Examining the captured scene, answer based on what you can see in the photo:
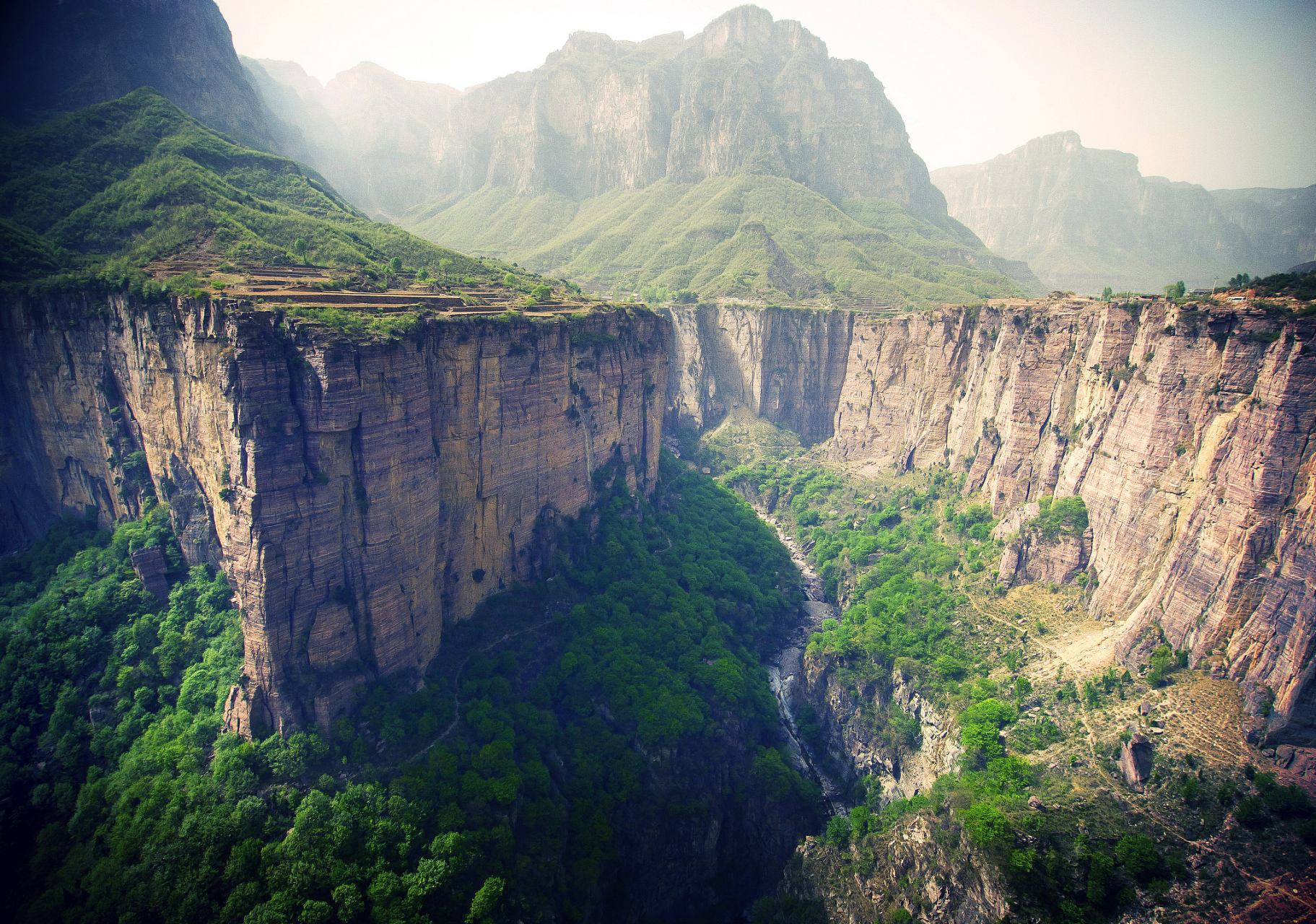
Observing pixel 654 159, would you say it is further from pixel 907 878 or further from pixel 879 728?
pixel 907 878

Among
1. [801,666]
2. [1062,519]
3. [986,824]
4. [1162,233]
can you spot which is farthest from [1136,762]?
[1162,233]

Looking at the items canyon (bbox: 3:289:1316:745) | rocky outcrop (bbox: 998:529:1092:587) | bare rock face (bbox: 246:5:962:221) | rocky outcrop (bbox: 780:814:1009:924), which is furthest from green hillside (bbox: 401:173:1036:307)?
rocky outcrop (bbox: 780:814:1009:924)

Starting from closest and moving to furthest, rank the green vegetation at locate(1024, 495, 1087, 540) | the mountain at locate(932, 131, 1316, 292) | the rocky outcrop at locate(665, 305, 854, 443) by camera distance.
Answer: the green vegetation at locate(1024, 495, 1087, 540) → the rocky outcrop at locate(665, 305, 854, 443) → the mountain at locate(932, 131, 1316, 292)

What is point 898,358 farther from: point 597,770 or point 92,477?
point 92,477

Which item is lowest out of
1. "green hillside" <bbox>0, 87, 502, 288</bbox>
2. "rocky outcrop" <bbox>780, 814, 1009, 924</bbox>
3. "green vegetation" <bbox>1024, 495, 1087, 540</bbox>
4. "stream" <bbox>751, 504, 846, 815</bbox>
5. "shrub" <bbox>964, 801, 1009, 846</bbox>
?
"stream" <bbox>751, 504, 846, 815</bbox>

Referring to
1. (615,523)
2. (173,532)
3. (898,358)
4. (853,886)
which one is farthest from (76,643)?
(898,358)

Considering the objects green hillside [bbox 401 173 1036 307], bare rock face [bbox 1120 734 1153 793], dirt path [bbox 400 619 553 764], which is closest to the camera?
bare rock face [bbox 1120 734 1153 793]

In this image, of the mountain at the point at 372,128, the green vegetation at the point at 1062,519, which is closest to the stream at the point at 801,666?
the green vegetation at the point at 1062,519

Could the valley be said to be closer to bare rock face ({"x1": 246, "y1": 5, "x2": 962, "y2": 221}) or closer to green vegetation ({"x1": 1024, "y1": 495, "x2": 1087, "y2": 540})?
green vegetation ({"x1": 1024, "y1": 495, "x2": 1087, "y2": 540})
